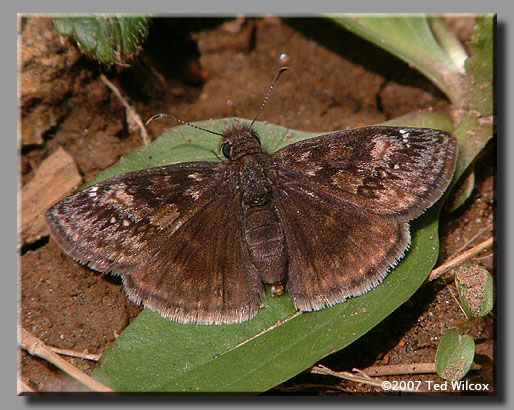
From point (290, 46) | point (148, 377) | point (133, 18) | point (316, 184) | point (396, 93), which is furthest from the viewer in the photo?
point (290, 46)

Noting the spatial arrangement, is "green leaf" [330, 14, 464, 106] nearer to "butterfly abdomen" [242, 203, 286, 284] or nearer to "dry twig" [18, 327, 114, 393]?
"butterfly abdomen" [242, 203, 286, 284]

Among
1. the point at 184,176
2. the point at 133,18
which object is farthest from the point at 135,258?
the point at 133,18

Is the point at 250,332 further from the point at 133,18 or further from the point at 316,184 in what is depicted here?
the point at 133,18

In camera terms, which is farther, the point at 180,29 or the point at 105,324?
the point at 180,29

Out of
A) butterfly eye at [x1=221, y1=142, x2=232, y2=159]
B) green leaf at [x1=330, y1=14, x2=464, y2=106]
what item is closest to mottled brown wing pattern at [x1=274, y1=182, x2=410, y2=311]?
butterfly eye at [x1=221, y1=142, x2=232, y2=159]

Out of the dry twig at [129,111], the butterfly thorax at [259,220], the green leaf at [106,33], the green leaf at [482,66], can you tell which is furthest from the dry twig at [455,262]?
the green leaf at [106,33]

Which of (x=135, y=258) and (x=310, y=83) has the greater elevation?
(x=310, y=83)

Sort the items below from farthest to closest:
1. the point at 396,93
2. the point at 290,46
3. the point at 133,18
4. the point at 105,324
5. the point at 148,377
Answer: the point at 290,46 → the point at 396,93 → the point at 133,18 → the point at 105,324 → the point at 148,377

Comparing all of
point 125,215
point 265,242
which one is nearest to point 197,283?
point 265,242
